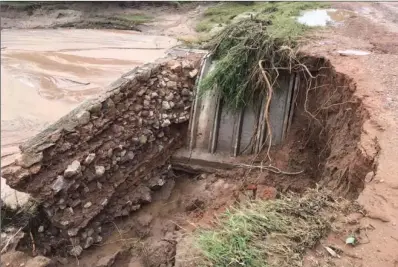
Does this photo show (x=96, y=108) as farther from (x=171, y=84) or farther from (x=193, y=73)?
(x=193, y=73)

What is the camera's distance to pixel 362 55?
6.29 metres

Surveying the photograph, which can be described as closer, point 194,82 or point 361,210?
point 361,210

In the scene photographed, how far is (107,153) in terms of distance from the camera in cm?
592

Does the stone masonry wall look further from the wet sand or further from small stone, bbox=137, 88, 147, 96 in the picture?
the wet sand

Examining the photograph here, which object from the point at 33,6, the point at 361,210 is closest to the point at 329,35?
the point at 361,210

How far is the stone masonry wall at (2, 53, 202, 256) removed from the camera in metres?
5.30

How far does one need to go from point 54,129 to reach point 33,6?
1407cm

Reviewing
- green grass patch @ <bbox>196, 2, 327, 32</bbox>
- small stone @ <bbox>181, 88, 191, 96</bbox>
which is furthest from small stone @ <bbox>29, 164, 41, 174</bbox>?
green grass patch @ <bbox>196, 2, 327, 32</bbox>

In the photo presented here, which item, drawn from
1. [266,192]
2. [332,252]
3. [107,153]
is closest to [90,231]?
[107,153]

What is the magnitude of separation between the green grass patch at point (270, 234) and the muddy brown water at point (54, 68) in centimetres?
561

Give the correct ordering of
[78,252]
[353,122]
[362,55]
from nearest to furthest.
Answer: [353,122], [78,252], [362,55]

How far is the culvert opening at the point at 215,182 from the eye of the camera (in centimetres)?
540

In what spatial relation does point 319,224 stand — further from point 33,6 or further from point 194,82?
point 33,6

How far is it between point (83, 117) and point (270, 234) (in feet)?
10.5
